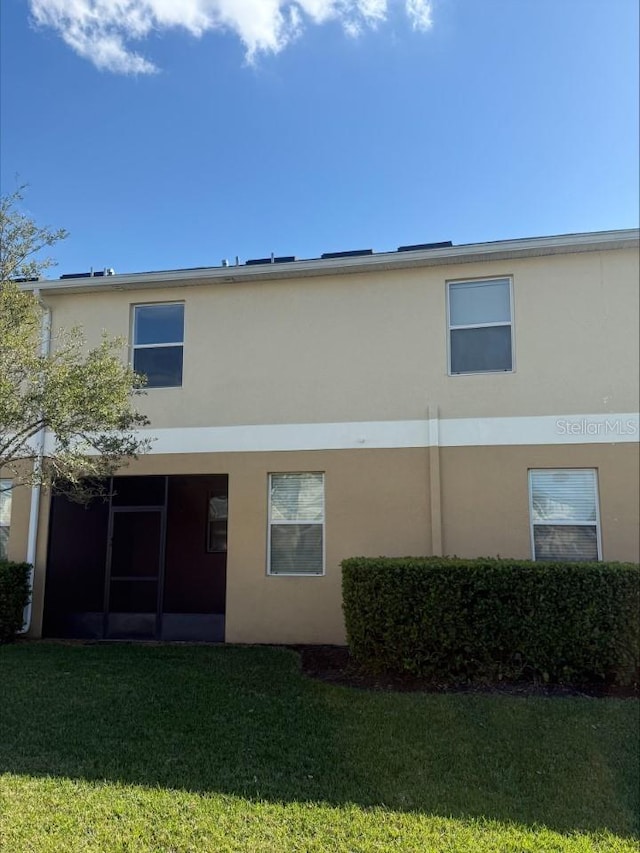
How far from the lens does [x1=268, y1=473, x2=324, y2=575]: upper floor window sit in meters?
9.51

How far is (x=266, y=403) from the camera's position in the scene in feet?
32.4

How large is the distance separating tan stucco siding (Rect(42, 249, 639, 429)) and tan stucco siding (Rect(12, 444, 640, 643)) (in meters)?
0.62

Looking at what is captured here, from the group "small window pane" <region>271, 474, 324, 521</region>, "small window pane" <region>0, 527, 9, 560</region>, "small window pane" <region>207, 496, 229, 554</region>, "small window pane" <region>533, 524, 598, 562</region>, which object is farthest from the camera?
"small window pane" <region>207, 496, 229, 554</region>

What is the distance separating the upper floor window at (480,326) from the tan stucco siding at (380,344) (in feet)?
0.47

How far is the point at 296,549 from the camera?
9570 millimetres

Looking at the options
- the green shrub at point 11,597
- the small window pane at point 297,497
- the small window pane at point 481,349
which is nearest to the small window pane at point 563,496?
the small window pane at point 481,349

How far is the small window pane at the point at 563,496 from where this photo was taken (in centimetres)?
882

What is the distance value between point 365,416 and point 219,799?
5977 millimetres

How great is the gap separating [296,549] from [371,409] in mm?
2359

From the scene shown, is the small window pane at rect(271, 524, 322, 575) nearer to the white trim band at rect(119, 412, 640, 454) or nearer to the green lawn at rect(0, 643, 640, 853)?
the white trim band at rect(119, 412, 640, 454)

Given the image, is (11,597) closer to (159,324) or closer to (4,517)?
(4,517)

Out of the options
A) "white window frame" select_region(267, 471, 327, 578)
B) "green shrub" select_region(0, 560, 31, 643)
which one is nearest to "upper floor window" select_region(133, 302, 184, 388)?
"white window frame" select_region(267, 471, 327, 578)

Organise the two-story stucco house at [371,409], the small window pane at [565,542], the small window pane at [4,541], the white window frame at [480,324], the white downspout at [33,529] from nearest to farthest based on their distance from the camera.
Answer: the small window pane at [565,542] → the two-story stucco house at [371,409] → the white window frame at [480,324] → the white downspout at [33,529] → the small window pane at [4,541]

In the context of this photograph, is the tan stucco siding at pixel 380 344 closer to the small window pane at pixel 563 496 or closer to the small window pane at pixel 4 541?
the small window pane at pixel 563 496
